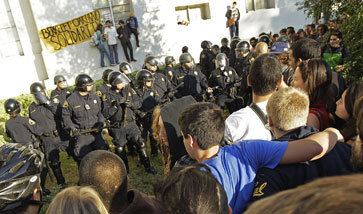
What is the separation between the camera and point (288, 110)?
1.92 m

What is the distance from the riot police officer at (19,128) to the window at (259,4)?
14.7 m

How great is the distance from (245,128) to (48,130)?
4.56 m

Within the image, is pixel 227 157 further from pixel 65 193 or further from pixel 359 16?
pixel 359 16

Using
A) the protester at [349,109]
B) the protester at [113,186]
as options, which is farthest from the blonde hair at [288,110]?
the protester at [113,186]

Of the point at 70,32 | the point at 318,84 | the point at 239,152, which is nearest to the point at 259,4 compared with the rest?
the point at 70,32

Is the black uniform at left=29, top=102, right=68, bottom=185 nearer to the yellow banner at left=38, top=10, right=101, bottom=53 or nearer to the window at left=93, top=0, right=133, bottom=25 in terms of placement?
the yellow banner at left=38, top=10, right=101, bottom=53

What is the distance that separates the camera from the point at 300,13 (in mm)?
17141

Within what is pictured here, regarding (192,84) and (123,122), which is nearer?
(123,122)

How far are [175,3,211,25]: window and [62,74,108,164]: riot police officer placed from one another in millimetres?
10914

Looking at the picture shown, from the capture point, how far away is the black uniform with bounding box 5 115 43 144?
5191mm

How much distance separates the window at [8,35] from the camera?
1115cm

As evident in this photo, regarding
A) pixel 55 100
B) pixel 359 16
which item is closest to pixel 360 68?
pixel 359 16

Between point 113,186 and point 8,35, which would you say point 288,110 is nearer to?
point 113,186

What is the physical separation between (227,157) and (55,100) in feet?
18.8
